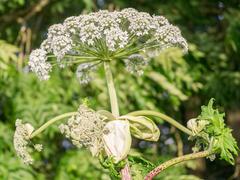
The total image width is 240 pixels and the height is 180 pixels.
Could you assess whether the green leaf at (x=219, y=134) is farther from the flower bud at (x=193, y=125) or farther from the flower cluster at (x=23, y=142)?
the flower cluster at (x=23, y=142)

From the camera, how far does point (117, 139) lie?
101 centimetres

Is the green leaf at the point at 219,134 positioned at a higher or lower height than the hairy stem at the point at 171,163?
higher

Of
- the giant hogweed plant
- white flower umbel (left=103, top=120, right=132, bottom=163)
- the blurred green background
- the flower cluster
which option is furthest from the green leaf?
the blurred green background

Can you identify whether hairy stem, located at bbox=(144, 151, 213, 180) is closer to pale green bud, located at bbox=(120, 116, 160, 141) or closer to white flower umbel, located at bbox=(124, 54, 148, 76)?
pale green bud, located at bbox=(120, 116, 160, 141)

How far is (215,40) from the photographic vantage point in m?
3.51

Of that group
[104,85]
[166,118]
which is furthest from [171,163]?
[104,85]

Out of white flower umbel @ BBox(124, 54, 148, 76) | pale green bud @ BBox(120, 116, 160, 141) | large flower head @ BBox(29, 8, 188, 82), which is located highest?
large flower head @ BBox(29, 8, 188, 82)

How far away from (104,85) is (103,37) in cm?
178

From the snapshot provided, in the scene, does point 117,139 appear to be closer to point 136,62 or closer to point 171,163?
point 171,163

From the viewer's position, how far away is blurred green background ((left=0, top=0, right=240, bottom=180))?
8.57 ft

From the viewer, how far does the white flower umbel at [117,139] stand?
101 cm

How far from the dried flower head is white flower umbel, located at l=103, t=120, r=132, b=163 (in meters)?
0.01

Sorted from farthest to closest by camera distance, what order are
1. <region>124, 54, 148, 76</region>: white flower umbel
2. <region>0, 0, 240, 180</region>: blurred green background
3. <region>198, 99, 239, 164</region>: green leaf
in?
<region>0, 0, 240, 180</region>: blurred green background
<region>124, 54, 148, 76</region>: white flower umbel
<region>198, 99, 239, 164</region>: green leaf

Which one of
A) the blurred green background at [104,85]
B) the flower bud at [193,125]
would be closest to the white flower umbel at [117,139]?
the flower bud at [193,125]
